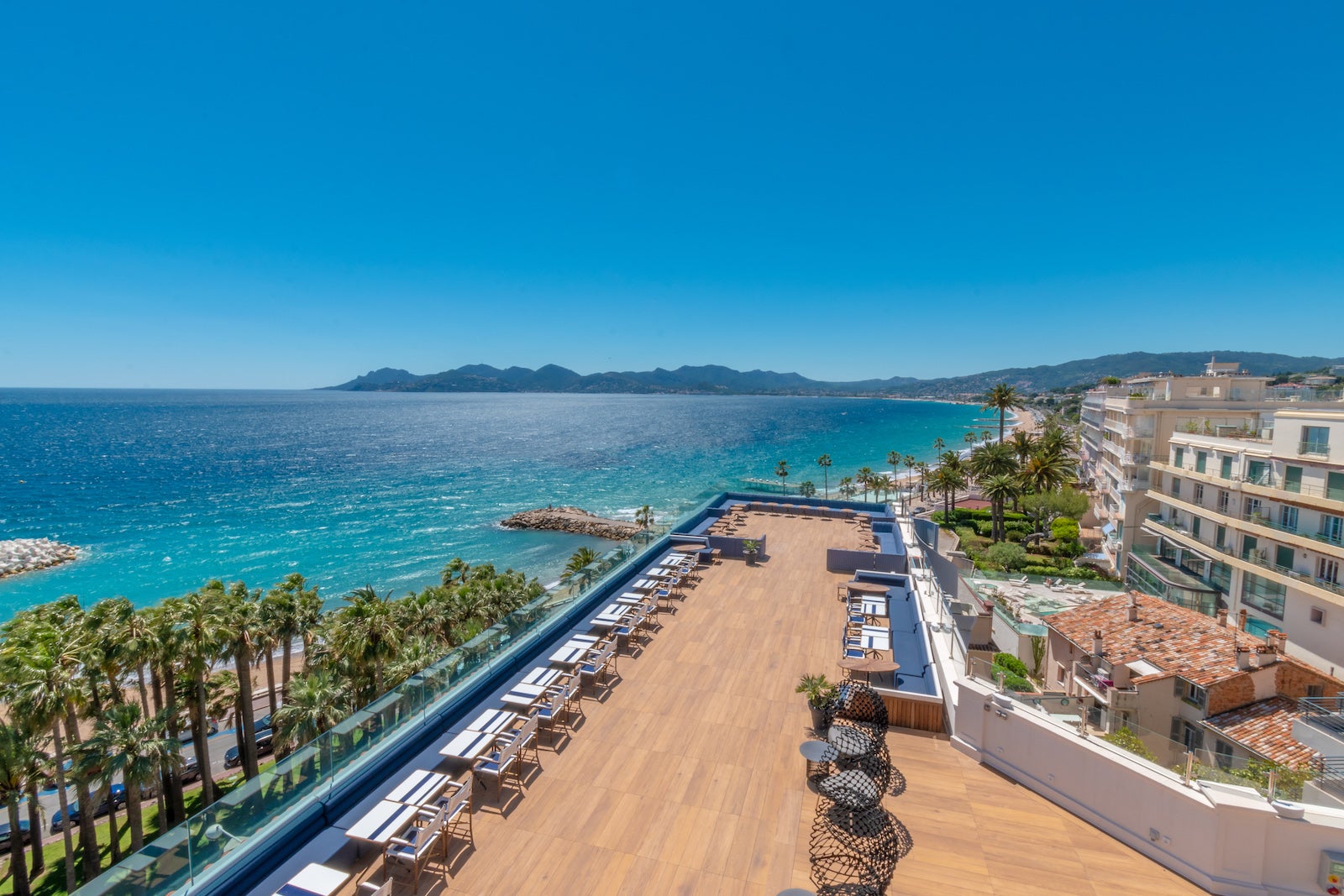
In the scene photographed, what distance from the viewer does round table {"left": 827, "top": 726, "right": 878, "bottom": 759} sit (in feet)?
25.6

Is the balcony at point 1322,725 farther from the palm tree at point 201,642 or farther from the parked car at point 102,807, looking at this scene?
the parked car at point 102,807

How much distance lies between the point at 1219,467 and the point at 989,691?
81.6 ft

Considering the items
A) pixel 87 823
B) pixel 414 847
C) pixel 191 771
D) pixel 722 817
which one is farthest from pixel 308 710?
pixel 722 817

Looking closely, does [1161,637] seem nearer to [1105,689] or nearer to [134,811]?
[1105,689]

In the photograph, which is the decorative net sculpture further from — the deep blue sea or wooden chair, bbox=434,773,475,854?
the deep blue sea

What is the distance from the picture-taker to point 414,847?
6.49 m

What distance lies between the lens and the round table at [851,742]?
780 centimetres

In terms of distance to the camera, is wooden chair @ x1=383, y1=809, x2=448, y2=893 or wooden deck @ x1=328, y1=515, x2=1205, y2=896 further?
wooden deck @ x1=328, y1=515, x2=1205, y2=896

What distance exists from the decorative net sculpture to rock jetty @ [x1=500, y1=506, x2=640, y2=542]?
1681 inches

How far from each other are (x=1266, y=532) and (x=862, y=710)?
23.3 metres

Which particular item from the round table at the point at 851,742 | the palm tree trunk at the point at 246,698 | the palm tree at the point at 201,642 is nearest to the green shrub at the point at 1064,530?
the round table at the point at 851,742

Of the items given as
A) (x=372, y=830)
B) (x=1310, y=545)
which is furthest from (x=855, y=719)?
(x=1310, y=545)

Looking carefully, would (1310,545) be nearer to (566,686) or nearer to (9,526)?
(566,686)

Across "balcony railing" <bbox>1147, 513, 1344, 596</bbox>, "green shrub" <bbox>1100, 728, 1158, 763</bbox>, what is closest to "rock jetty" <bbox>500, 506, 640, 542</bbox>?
"balcony railing" <bbox>1147, 513, 1344, 596</bbox>
